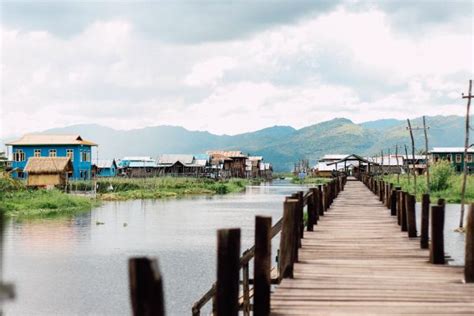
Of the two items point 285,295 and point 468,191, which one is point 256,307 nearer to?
point 285,295

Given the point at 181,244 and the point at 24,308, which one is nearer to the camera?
the point at 24,308

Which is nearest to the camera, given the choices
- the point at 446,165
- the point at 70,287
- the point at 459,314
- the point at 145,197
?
the point at 459,314

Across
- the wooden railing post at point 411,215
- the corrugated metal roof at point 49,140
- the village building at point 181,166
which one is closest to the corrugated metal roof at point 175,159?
the village building at point 181,166

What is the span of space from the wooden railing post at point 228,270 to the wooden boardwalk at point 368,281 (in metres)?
1.49

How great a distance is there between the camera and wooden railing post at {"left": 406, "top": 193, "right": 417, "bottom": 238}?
1451 cm

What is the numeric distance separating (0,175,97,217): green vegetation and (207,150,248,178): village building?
66852mm

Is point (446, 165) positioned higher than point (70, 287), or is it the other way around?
point (446, 165)

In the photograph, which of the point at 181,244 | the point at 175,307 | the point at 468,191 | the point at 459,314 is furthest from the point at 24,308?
the point at 468,191

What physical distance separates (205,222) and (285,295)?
35.5 m

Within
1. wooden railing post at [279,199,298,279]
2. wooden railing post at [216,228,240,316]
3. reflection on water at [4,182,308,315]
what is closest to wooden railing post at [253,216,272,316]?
wooden railing post at [216,228,240,316]

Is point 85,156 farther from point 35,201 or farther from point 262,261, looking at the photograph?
point 262,261

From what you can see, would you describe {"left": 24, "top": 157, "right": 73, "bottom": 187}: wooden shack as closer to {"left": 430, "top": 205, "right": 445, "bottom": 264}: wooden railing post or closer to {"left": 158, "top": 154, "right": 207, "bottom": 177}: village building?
{"left": 158, "top": 154, "right": 207, "bottom": 177}: village building

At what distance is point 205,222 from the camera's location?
4303 centimetres

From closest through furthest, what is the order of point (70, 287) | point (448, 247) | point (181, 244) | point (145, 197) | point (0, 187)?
point (70, 287), point (448, 247), point (181, 244), point (0, 187), point (145, 197)
